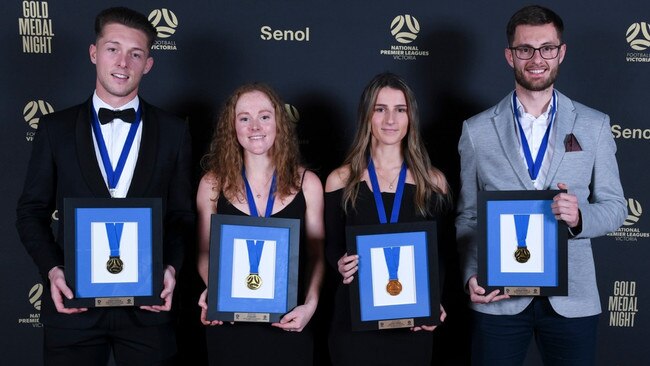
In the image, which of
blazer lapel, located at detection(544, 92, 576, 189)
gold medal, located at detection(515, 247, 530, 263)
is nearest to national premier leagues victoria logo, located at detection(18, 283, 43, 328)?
gold medal, located at detection(515, 247, 530, 263)

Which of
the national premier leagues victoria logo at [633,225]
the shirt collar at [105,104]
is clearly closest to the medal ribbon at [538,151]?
the national premier leagues victoria logo at [633,225]

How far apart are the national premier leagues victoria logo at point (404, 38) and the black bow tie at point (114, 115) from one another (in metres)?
1.43


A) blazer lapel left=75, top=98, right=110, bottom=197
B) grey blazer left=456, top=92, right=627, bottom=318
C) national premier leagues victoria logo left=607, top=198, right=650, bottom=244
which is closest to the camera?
blazer lapel left=75, top=98, right=110, bottom=197

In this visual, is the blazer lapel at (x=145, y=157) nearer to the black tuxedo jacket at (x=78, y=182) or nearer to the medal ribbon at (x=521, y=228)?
the black tuxedo jacket at (x=78, y=182)

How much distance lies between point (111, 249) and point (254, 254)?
0.51 m

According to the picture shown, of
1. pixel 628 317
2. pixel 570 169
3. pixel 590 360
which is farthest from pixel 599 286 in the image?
pixel 570 169

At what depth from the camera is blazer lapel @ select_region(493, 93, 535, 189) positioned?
2652 mm

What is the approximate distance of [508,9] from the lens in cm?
350

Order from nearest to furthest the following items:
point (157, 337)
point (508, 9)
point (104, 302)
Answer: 1. point (104, 302)
2. point (157, 337)
3. point (508, 9)

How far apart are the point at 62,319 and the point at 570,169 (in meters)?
2.02

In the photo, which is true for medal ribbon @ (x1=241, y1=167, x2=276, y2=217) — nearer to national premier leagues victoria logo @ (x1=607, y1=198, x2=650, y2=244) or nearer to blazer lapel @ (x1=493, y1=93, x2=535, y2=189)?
blazer lapel @ (x1=493, y1=93, x2=535, y2=189)

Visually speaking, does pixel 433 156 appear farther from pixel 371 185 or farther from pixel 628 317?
pixel 628 317

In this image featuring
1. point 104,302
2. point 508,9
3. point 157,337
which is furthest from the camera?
point 508,9

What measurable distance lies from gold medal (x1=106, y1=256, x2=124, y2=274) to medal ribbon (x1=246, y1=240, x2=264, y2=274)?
1.51ft
